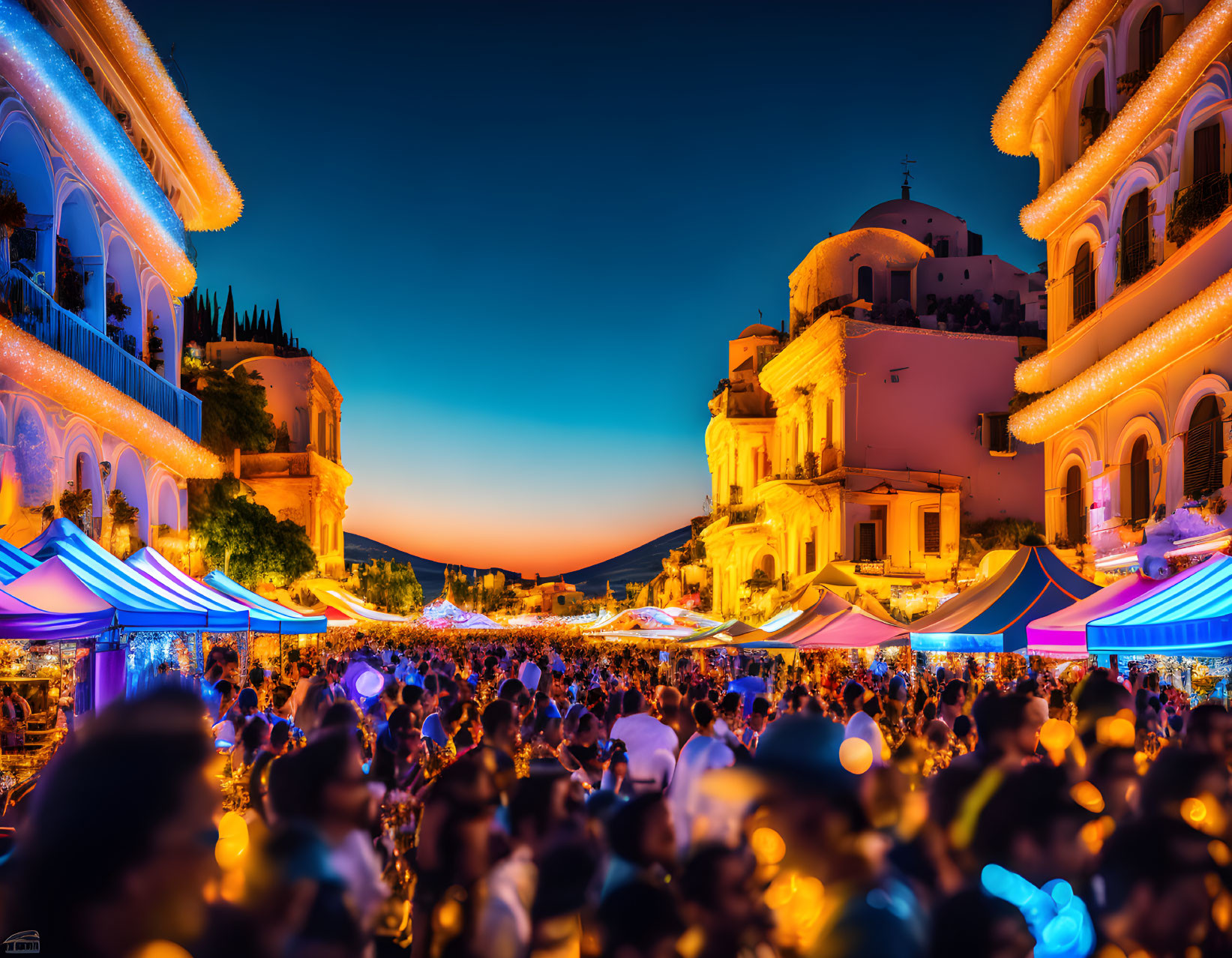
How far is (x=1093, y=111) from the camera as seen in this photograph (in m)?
18.6

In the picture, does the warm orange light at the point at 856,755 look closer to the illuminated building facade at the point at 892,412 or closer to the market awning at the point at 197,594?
the market awning at the point at 197,594

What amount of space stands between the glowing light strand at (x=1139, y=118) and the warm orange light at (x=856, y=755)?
1314cm

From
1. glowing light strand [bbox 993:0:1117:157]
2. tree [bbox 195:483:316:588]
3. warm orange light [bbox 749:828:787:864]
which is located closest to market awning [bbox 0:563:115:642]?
warm orange light [bbox 749:828:787:864]

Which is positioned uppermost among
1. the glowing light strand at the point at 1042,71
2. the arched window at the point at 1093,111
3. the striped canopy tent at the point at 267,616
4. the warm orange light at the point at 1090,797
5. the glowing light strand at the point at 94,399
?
the glowing light strand at the point at 1042,71

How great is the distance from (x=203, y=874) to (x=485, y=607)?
396 ft

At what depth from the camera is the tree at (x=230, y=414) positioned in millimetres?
31281

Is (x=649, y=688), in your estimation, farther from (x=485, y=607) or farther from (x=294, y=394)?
(x=485, y=607)

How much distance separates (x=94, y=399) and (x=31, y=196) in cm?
302

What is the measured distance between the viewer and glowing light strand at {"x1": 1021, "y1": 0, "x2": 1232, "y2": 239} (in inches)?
562

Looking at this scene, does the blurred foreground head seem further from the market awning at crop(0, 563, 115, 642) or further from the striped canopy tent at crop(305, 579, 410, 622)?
the striped canopy tent at crop(305, 579, 410, 622)

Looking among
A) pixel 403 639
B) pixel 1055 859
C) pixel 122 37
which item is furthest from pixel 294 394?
pixel 1055 859

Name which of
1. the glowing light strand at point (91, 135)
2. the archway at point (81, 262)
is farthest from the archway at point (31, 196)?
the archway at point (81, 262)

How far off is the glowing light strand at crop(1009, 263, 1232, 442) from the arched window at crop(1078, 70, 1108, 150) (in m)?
4.13

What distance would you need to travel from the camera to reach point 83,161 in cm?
1695
